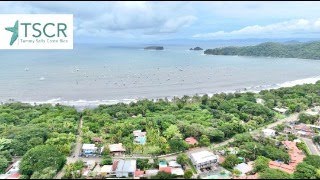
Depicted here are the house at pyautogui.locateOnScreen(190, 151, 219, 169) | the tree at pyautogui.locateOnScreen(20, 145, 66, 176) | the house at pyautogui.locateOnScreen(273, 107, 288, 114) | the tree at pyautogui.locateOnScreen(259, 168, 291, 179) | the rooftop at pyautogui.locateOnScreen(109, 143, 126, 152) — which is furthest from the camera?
Result: the house at pyautogui.locateOnScreen(273, 107, 288, 114)

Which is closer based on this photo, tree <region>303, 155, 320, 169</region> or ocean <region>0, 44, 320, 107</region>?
tree <region>303, 155, 320, 169</region>

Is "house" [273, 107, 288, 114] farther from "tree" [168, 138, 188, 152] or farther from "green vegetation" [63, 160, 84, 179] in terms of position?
"green vegetation" [63, 160, 84, 179]

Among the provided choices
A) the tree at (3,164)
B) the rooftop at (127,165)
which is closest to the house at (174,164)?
the rooftop at (127,165)

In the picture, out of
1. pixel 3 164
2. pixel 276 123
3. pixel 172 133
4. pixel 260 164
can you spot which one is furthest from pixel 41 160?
pixel 276 123

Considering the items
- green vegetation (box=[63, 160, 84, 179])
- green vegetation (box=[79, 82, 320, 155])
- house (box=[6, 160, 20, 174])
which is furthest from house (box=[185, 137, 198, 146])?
house (box=[6, 160, 20, 174])

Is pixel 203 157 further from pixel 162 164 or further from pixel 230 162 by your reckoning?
pixel 162 164

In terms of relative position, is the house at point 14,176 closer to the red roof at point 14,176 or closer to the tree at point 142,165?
the red roof at point 14,176
